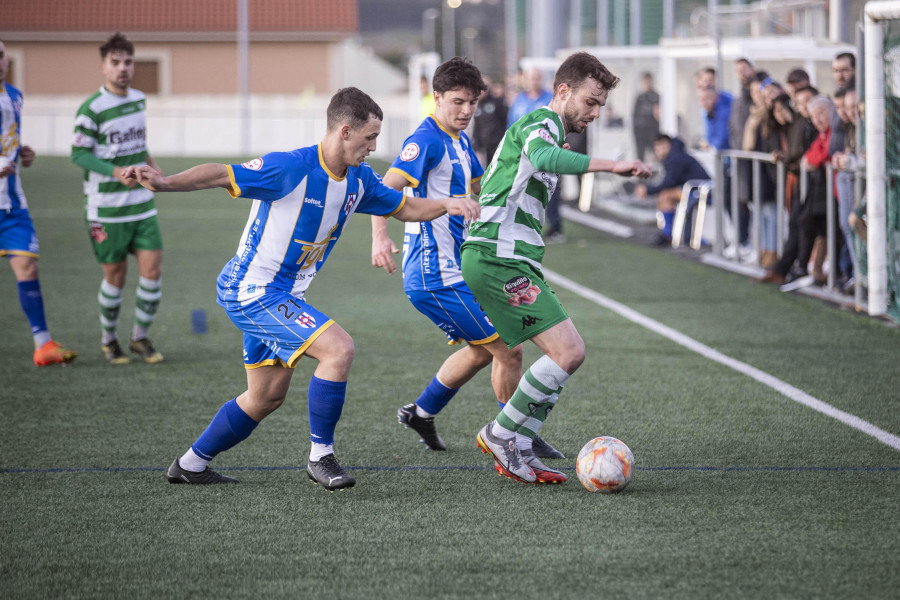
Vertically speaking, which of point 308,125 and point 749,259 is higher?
point 308,125

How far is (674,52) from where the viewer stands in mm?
16953

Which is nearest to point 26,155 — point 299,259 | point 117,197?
point 117,197

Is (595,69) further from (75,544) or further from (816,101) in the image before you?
(816,101)

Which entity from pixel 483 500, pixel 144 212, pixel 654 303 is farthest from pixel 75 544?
pixel 654 303

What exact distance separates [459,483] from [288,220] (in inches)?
54.2

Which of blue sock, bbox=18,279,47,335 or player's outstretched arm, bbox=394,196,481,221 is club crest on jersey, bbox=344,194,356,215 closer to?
player's outstretched arm, bbox=394,196,481,221

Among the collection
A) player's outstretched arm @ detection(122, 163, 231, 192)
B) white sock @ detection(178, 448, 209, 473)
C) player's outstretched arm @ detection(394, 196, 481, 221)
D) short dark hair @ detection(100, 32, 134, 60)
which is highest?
short dark hair @ detection(100, 32, 134, 60)

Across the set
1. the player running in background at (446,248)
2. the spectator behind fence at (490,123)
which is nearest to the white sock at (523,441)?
the player running in background at (446,248)

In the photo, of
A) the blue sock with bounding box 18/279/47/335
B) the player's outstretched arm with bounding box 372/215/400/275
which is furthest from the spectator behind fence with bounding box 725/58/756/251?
the player's outstretched arm with bounding box 372/215/400/275

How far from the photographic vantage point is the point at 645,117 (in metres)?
19.6

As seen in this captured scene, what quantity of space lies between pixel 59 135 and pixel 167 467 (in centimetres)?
3655

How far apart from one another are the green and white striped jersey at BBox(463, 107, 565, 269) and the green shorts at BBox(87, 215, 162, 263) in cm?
366

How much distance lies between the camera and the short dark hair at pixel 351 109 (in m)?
4.65

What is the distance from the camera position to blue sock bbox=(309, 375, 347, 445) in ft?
15.8
